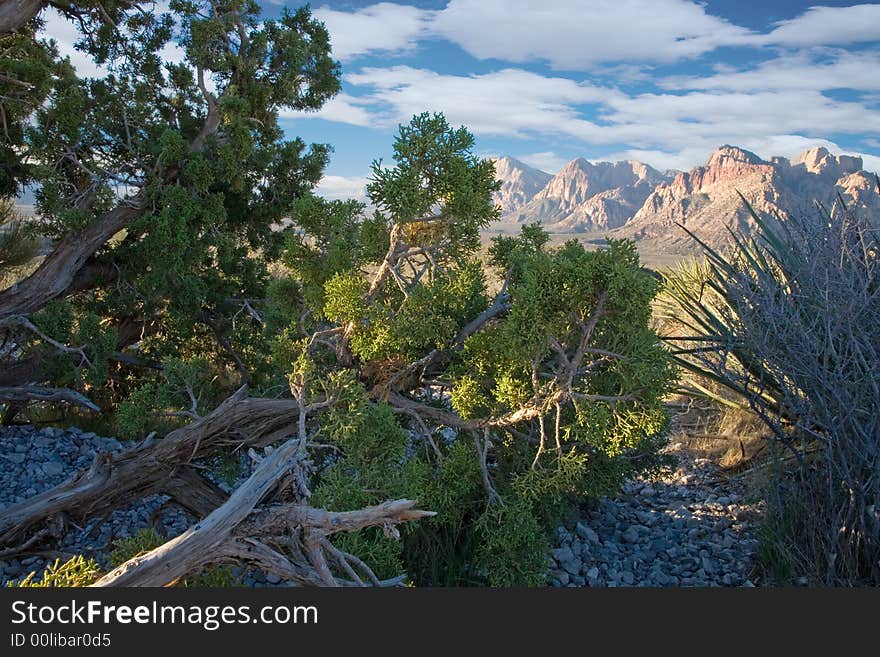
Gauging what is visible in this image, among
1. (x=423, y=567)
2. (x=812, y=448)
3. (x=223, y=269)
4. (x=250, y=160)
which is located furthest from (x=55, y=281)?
(x=812, y=448)

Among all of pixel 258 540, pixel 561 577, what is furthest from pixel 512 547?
pixel 258 540

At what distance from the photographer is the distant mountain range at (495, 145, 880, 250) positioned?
3922 centimetres

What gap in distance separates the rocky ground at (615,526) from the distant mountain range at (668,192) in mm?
2498

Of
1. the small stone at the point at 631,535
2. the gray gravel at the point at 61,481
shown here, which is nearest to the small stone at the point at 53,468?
the gray gravel at the point at 61,481

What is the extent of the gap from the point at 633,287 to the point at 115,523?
4.27m

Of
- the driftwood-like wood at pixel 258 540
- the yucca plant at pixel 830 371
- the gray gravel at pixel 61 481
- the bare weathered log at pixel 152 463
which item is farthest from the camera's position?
the gray gravel at pixel 61 481

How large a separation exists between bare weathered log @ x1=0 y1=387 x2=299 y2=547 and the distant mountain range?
86.8 inches

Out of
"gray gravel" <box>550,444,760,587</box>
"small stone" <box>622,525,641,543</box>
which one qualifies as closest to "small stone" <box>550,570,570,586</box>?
"gray gravel" <box>550,444,760,587</box>

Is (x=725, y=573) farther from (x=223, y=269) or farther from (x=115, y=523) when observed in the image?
(x=223, y=269)

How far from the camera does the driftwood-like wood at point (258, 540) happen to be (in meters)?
2.77

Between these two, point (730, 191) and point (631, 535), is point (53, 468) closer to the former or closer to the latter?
point (631, 535)

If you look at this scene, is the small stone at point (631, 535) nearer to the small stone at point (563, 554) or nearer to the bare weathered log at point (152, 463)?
the small stone at point (563, 554)

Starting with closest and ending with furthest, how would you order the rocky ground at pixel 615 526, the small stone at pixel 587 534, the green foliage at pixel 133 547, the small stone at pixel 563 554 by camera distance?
the green foliage at pixel 133 547, the rocky ground at pixel 615 526, the small stone at pixel 563 554, the small stone at pixel 587 534

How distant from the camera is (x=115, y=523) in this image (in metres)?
5.39
